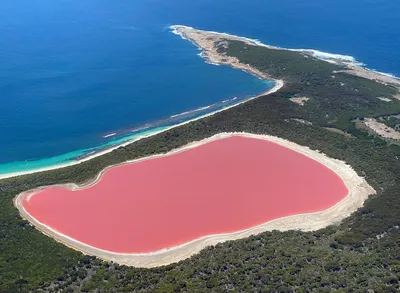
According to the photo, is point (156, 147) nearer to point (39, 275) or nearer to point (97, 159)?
point (97, 159)

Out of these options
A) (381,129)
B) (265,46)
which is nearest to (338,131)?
(381,129)

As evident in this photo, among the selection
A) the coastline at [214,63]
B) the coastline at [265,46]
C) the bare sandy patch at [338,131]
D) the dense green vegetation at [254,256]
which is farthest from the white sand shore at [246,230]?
the coastline at [265,46]

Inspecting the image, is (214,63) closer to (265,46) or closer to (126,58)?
(265,46)

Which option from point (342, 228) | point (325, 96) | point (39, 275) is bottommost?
point (39, 275)

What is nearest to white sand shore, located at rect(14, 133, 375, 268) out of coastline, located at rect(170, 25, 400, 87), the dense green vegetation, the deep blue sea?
the dense green vegetation

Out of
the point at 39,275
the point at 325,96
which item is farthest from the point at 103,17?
the point at 39,275

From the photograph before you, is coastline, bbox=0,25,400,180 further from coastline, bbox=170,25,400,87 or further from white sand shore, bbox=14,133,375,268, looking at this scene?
white sand shore, bbox=14,133,375,268
